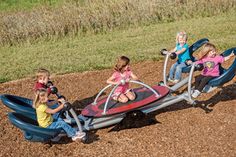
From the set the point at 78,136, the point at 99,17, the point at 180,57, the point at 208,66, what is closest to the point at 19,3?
the point at 99,17

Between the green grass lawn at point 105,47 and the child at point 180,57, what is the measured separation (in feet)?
8.62

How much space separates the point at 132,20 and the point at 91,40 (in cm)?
196

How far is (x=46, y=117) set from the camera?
711 centimetres

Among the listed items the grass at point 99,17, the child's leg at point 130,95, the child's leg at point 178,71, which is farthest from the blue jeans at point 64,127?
the grass at point 99,17

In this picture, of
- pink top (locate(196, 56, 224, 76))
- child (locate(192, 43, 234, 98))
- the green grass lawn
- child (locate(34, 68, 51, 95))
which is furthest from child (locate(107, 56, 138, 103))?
the green grass lawn

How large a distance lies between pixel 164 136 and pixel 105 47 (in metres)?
6.27

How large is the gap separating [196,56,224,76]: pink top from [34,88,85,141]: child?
8.41ft

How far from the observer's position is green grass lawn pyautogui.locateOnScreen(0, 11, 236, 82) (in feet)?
38.0

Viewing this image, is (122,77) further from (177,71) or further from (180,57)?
(180,57)

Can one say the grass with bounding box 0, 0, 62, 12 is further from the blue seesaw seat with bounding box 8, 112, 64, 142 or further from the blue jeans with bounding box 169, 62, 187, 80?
the blue seesaw seat with bounding box 8, 112, 64, 142

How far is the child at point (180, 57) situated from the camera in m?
8.59

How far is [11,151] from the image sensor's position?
738 cm

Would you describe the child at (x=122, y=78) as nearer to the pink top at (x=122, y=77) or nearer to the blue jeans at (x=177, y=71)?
the pink top at (x=122, y=77)

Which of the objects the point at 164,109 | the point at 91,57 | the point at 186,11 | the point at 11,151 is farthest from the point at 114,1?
the point at 11,151
